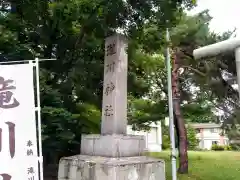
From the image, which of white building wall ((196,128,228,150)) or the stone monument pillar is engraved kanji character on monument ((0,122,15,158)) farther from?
white building wall ((196,128,228,150))

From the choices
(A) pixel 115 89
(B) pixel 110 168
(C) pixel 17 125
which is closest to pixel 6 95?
(C) pixel 17 125

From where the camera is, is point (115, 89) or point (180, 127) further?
point (180, 127)

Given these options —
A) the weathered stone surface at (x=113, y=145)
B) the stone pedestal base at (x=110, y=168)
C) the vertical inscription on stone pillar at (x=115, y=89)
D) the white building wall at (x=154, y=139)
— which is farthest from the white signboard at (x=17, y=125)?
the white building wall at (x=154, y=139)

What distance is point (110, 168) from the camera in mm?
4984

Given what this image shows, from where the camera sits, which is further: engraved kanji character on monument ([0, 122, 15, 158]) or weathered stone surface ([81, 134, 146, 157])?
weathered stone surface ([81, 134, 146, 157])

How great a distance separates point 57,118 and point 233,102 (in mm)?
6314

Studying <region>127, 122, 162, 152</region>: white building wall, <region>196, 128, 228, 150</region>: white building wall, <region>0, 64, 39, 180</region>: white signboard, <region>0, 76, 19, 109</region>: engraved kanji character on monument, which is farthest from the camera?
<region>196, 128, 228, 150</region>: white building wall

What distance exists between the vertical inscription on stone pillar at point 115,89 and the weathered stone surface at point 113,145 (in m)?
0.27

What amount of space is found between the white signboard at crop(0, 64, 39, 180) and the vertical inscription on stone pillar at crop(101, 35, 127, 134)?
8.75 feet

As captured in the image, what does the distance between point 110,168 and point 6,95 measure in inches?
92.4

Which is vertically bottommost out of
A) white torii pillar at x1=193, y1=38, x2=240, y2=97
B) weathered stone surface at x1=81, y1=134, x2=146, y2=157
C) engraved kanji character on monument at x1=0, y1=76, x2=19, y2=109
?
weathered stone surface at x1=81, y1=134, x2=146, y2=157

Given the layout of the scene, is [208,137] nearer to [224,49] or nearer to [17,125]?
[17,125]

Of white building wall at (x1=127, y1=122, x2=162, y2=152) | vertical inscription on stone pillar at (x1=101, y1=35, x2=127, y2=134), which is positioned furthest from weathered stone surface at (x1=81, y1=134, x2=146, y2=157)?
white building wall at (x1=127, y1=122, x2=162, y2=152)

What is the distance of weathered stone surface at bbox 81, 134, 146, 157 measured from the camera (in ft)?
17.9
